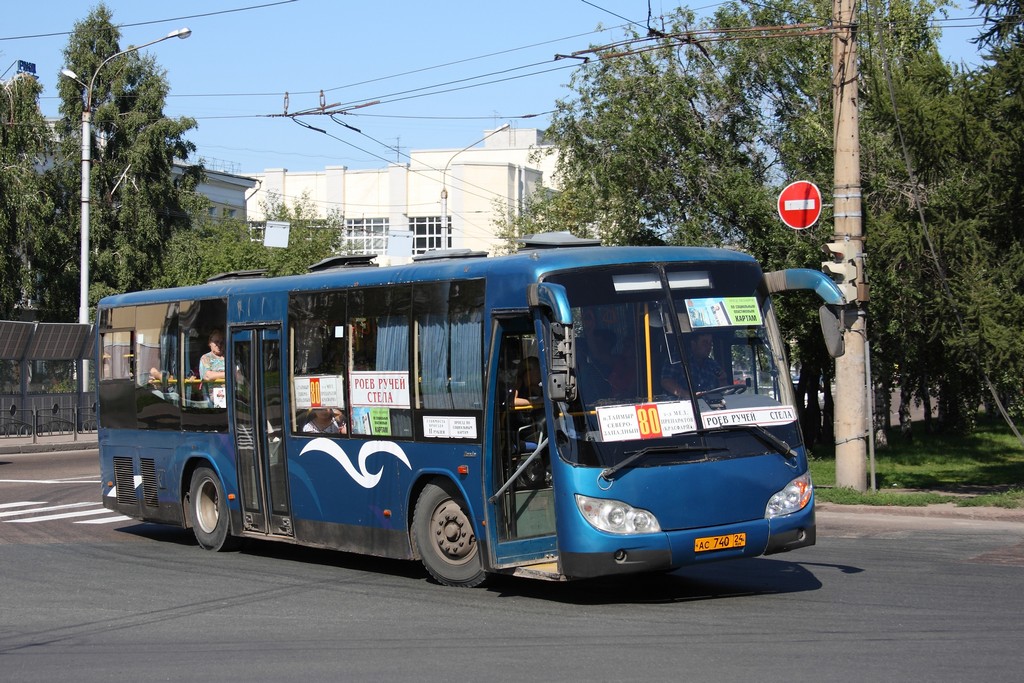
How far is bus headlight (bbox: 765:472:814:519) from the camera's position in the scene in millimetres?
9656

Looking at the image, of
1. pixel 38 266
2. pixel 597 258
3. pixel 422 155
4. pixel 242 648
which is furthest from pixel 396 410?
pixel 422 155

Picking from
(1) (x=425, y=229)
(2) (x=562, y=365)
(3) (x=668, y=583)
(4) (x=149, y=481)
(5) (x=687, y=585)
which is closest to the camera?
(2) (x=562, y=365)

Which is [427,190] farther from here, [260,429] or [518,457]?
[518,457]

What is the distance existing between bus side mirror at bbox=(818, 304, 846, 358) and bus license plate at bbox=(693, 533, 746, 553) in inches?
73.0

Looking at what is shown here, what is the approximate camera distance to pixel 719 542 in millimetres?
9344

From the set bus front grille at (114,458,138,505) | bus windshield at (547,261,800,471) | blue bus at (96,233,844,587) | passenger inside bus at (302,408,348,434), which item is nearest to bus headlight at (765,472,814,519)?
blue bus at (96,233,844,587)

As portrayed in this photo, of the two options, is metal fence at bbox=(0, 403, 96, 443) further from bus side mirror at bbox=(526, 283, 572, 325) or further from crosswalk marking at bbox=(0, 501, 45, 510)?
bus side mirror at bbox=(526, 283, 572, 325)

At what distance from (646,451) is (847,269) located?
8131 mm

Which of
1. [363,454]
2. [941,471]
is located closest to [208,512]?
[363,454]

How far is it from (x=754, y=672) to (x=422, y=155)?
287 ft

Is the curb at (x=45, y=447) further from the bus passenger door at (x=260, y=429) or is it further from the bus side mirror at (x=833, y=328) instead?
the bus side mirror at (x=833, y=328)

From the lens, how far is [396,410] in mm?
11523

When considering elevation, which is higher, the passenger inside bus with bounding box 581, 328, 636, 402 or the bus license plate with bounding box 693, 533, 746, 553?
the passenger inside bus with bounding box 581, 328, 636, 402

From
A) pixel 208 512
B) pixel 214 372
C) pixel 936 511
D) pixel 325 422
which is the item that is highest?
pixel 214 372
